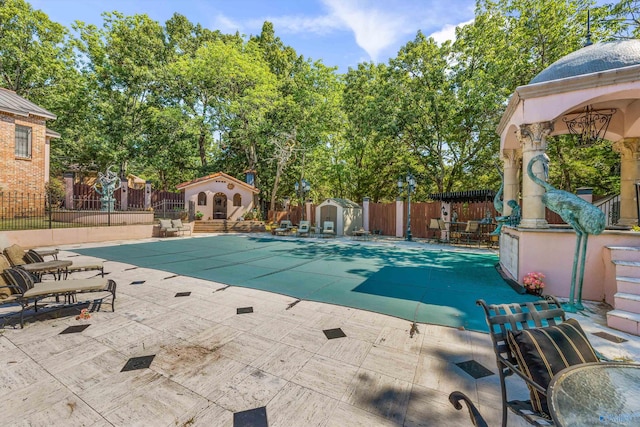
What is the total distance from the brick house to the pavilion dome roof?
2281 centimetres

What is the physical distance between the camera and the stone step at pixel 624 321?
3.76m

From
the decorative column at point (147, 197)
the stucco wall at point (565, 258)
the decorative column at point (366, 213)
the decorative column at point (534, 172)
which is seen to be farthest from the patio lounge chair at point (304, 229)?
the decorative column at point (534, 172)

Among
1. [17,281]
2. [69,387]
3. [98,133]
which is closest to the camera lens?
[69,387]

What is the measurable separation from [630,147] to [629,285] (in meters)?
5.93

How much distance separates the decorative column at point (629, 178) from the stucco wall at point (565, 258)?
393cm

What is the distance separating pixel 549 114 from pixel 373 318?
18.8 ft

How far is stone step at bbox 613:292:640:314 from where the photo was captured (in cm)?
396

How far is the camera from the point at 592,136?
23.5ft

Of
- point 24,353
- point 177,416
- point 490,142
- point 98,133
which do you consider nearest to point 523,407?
point 177,416

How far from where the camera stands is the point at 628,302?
4.03m

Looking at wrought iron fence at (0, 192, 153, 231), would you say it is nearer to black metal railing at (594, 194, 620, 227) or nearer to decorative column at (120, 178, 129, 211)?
decorative column at (120, 178, 129, 211)

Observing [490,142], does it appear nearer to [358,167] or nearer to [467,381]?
[358,167]

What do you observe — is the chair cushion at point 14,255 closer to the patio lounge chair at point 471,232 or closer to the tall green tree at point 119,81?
the patio lounge chair at point 471,232

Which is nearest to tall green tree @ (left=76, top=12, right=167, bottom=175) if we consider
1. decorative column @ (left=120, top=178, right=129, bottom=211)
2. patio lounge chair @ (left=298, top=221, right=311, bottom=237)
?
decorative column @ (left=120, top=178, right=129, bottom=211)
